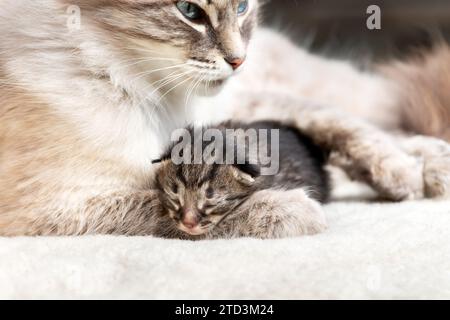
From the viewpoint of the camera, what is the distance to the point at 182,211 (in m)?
1.25

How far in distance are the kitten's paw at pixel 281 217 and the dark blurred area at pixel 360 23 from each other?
160 cm

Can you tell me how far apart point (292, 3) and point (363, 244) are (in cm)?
209

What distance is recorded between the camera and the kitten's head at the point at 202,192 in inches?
49.1

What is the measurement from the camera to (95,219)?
1.31 m

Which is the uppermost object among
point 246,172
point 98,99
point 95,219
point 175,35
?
point 175,35

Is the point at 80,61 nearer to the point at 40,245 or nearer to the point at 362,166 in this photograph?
the point at 40,245

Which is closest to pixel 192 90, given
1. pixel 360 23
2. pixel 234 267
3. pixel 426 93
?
pixel 234 267

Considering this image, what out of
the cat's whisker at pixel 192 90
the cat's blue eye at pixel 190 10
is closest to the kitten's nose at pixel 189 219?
the cat's whisker at pixel 192 90

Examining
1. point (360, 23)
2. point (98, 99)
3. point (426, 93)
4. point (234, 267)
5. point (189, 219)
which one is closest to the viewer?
point (234, 267)

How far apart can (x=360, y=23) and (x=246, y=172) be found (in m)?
2.01

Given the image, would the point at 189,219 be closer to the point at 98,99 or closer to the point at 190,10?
the point at 98,99

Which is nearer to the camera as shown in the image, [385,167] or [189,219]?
[189,219]

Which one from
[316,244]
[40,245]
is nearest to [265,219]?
[316,244]

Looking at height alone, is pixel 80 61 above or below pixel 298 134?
above
